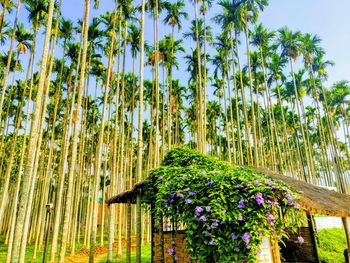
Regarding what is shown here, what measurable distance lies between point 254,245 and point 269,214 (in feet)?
2.72

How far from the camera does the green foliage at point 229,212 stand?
630cm

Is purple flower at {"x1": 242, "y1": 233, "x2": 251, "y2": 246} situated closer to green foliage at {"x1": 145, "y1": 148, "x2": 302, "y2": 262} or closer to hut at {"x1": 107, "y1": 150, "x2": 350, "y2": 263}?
green foliage at {"x1": 145, "y1": 148, "x2": 302, "y2": 262}

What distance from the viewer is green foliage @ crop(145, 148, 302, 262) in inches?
248

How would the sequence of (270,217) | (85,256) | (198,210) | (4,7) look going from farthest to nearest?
(85,256) < (4,7) < (198,210) < (270,217)

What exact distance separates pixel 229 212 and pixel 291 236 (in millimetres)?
9244

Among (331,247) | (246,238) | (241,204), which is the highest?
(241,204)

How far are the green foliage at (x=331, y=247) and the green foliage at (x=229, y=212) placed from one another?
8460 millimetres

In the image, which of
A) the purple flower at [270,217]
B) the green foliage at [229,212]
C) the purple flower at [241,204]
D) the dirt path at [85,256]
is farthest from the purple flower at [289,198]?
the dirt path at [85,256]

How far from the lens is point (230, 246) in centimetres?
630

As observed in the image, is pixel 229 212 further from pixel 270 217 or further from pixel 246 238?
pixel 270 217

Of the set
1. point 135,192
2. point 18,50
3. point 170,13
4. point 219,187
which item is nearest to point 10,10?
point 18,50

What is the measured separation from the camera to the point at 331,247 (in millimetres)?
15141

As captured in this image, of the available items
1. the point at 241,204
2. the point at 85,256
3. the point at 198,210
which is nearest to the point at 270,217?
the point at 241,204

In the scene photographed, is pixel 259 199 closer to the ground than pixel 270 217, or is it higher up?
higher up
